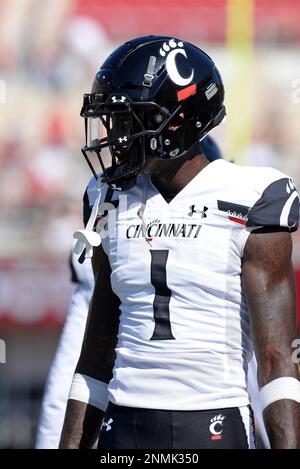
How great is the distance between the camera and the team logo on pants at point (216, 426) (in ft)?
7.64

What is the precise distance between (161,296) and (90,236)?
0.77ft

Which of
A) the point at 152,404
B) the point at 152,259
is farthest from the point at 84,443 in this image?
the point at 152,259

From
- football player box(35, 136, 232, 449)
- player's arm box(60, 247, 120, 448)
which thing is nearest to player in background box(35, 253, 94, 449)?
football player box(35, 136, 232, 449)

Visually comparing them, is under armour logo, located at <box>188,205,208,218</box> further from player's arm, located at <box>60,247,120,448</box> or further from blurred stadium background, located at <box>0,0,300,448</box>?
blurred stadium background, located at <box>0,0,300,448</box>

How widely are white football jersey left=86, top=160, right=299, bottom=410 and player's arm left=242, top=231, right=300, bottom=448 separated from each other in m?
0.04

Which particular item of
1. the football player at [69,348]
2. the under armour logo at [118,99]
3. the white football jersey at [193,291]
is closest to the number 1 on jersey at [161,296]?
the white football jersey at [193,291]

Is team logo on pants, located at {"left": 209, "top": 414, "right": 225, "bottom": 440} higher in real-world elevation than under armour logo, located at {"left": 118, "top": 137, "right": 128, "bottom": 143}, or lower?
lower

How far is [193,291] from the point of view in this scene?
238 centimetres

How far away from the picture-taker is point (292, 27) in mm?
7961

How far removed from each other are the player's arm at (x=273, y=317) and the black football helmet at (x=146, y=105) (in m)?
0.34

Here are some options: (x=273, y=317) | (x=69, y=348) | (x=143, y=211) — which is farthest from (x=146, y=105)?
(x=69, y=348)

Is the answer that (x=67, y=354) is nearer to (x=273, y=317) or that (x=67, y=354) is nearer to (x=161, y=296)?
(x=161, y=296)

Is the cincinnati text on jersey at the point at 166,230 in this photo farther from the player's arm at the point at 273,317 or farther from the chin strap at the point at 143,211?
the player's arm at the point at 273,317

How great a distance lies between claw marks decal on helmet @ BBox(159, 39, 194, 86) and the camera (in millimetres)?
2493
